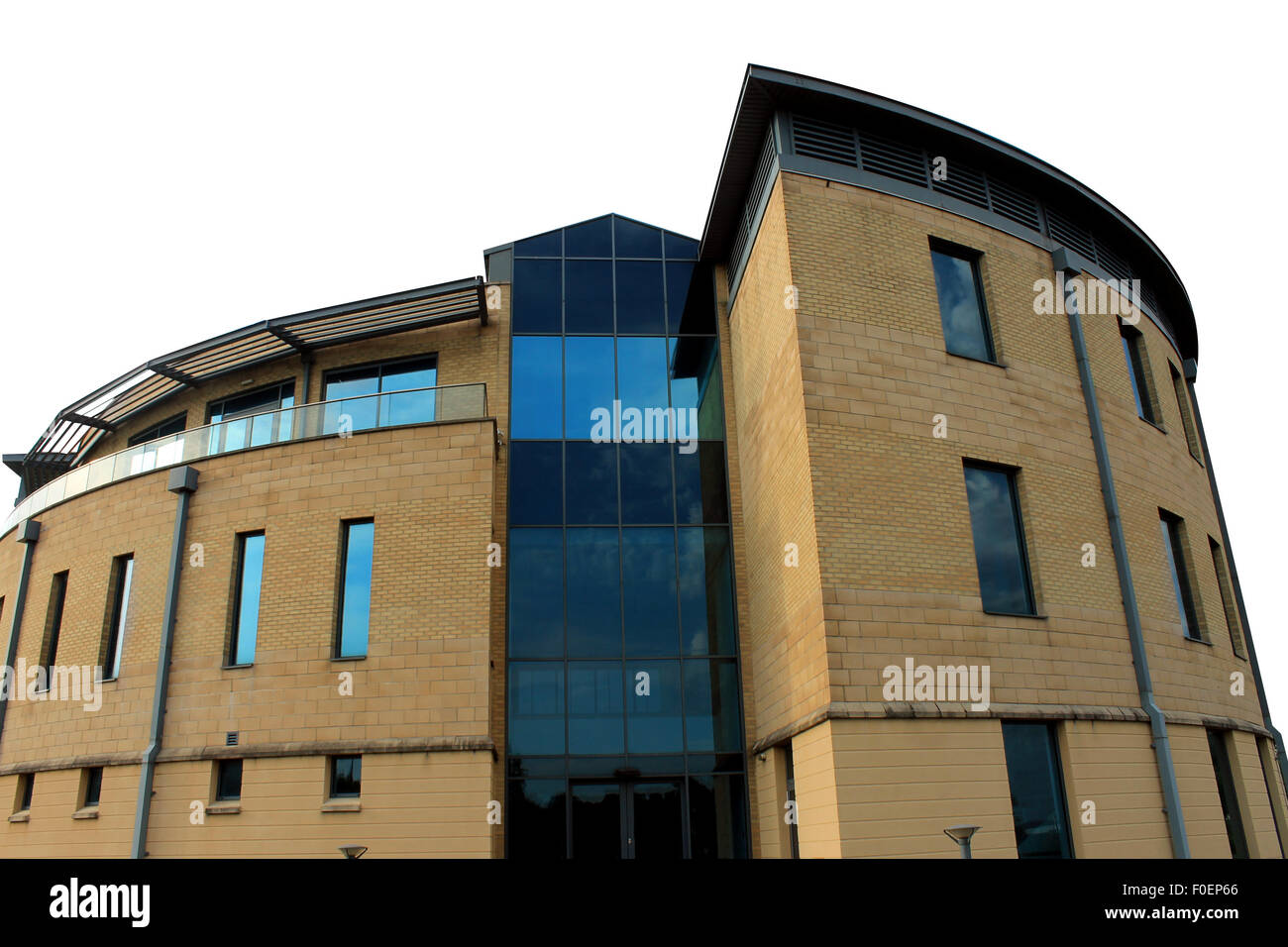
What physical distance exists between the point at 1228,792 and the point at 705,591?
8.78 meters

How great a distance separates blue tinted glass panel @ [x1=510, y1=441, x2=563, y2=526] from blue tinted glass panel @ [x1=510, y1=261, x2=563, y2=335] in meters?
2.61

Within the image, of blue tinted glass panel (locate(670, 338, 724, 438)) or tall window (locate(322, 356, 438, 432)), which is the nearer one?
tall window (locate(322, 356, 438, 432))

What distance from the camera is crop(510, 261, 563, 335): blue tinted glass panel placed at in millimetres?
18047

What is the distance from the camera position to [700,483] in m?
17.0

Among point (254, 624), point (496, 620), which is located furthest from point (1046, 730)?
point (254, 624)

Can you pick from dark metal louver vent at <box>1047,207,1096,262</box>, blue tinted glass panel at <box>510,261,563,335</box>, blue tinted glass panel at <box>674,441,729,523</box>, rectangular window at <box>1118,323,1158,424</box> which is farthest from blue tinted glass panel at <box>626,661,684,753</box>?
dark metal louver vent at <box>1047,207,1096,262</box>

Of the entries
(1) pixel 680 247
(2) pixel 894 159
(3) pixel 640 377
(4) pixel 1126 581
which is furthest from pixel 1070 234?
(3) pixel 640 377

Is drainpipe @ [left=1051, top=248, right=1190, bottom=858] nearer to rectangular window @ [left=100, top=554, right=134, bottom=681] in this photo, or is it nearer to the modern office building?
the modern office building

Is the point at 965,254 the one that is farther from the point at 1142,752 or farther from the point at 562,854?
the point at 562,854

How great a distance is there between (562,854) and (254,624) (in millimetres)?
6568

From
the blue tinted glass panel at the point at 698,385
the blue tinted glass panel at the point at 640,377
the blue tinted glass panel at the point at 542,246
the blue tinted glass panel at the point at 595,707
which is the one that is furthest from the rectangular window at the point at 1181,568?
the blue tinted glass panel at the point at 542,246

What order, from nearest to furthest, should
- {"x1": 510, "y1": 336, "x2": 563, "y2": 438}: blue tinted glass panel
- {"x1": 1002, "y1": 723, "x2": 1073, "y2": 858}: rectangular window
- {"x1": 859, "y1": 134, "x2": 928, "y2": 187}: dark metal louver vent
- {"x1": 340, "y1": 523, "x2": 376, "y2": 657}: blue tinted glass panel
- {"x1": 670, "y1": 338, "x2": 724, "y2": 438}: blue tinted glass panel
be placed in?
{"x1": 1002, "y1": 723, "x2": 1073, "y2": 858}: rectangular window → {"x1": 859, "y1": 134, "x2": 928, "y2": 187}: dark metal louver vent → {"x1": 340, "y1": 523, "x2": 376, "y2": 657}: blue tinted glass panel → {"x1": 510, "y1": 336, "x2": 563, "y2": 438}: blue tinted glass panel → {"x1": 670, "y1": 338, "x2": 724, "y2": 438}: blue tinted glass panel

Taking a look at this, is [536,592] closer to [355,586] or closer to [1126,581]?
[355,586]

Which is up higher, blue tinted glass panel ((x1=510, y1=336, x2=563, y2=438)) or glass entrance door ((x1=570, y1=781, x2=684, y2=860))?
blue tinted glass panel ((x1=510, y1=336, x2=563, y2=438))
